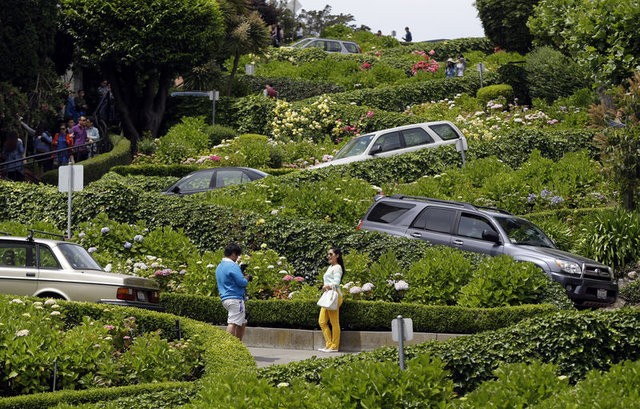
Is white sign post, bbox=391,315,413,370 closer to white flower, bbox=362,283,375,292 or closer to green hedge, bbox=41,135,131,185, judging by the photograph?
white flower, bbox=362,283,375,292

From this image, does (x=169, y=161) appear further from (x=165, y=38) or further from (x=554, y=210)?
(x=554, y=210)

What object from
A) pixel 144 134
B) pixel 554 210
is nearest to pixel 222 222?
pixel 554 210

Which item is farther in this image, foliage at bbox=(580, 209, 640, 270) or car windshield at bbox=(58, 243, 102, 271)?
foliage at bbox=(580, 209, 640, 270)

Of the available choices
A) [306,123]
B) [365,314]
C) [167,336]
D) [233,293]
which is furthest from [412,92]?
[167,336]

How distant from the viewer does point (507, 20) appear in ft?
167

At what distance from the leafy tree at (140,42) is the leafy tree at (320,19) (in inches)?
1629

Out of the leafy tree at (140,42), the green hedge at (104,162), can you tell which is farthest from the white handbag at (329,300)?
the leafy tree at (140,42)

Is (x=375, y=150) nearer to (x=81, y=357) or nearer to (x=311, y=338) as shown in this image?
(x=311, y=338)

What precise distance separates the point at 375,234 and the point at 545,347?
26.9ft

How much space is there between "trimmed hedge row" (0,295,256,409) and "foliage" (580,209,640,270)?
9.78 meters

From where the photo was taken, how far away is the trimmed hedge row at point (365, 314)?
Result: 18.7 metres

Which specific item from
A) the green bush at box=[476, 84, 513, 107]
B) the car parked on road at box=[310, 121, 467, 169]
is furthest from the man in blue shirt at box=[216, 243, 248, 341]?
the green bush at box=[476, 84, 513, 107]

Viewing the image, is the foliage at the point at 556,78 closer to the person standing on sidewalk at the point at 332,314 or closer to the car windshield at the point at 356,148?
the car windshield at the point at 356,148

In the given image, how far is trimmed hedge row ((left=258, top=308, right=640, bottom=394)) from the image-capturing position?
42.3 ft
